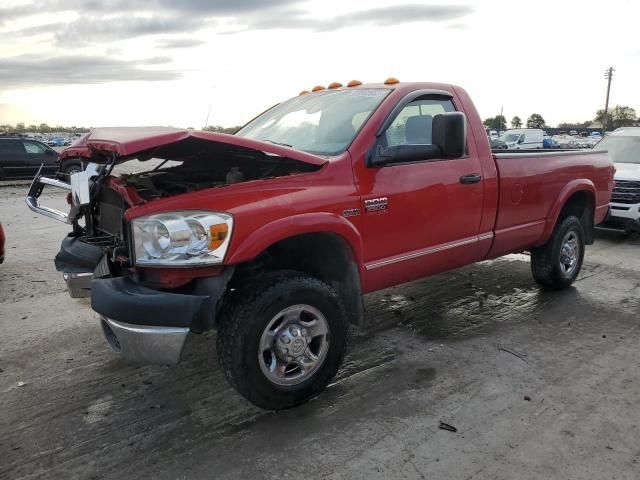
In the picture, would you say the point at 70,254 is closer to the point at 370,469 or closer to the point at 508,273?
the point at 370,469

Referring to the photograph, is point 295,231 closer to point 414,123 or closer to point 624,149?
point 414,123

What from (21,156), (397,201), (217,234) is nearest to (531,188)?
(397,201)

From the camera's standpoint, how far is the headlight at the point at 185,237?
2881 millimetres

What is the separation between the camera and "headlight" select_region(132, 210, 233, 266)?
2.88 meters

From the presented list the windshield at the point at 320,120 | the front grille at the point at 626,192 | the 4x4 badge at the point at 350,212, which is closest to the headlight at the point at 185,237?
the 4x4 badge at the point at 350,212

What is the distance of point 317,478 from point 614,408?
1.94 metres

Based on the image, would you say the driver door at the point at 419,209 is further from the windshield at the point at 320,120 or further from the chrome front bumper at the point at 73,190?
the chrome front bumper at the point at 73,190

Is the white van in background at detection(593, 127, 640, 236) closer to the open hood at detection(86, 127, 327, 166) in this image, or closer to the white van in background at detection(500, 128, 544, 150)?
the open hood at detection(86, 127, 327, 166)

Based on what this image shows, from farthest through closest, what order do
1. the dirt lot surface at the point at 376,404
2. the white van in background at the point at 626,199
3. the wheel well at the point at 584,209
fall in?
1. the white van in background at the point at 626,199
2. the wheel well at the point at 584,209
3. the dirt lot surface at the point at 376,404

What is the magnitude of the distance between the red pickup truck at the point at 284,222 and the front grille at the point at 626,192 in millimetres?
4727

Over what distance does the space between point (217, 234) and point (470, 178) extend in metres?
2.28

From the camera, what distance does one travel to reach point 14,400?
138 inches

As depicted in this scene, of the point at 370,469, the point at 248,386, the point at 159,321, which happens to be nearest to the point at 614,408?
the point at 370,469

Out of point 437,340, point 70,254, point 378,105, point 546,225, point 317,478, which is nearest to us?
point 317,478
